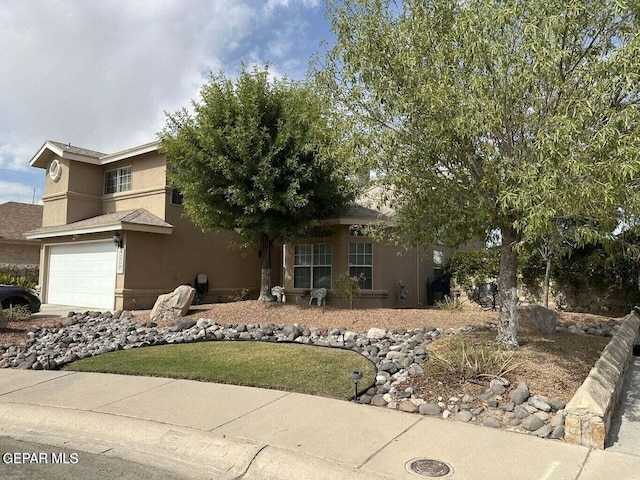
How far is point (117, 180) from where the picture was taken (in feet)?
66.3

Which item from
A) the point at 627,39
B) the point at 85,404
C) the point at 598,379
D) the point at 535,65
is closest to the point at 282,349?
the point at 85,404

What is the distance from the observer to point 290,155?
1319 centimetres

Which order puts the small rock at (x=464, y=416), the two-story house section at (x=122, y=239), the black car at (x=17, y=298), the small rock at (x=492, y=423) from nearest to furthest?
1. the small rock at (x=492, y=423)
2. the small rock at (x=464, y=416)
3. the black car at (x=17, y=298)
4. the two-story house section at (x=122, y=239)

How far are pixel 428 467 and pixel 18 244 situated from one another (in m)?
28.5

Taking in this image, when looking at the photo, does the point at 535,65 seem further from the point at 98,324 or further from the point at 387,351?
the point at 98,324

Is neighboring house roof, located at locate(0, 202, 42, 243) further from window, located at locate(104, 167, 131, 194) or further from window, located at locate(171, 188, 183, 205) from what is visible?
window, located at locate(171, 188, 183, 205)

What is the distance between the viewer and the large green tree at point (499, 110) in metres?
5.61

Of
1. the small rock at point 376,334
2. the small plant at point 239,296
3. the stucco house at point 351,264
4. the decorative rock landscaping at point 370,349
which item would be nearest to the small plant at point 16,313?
the decorative rock landscaping at point 370,349

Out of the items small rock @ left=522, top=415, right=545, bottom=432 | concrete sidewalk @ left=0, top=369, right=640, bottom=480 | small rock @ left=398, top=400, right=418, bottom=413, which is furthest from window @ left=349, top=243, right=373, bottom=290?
small rock @ left=522, top=415, right=545, bottom=432

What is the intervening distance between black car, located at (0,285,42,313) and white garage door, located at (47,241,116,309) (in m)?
2.46

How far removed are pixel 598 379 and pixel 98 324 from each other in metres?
11.9

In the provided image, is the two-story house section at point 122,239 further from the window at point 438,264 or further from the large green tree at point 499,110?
the large green tree at point 499,110

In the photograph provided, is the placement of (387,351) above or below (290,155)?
below

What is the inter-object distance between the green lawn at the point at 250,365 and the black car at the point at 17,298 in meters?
6.81
